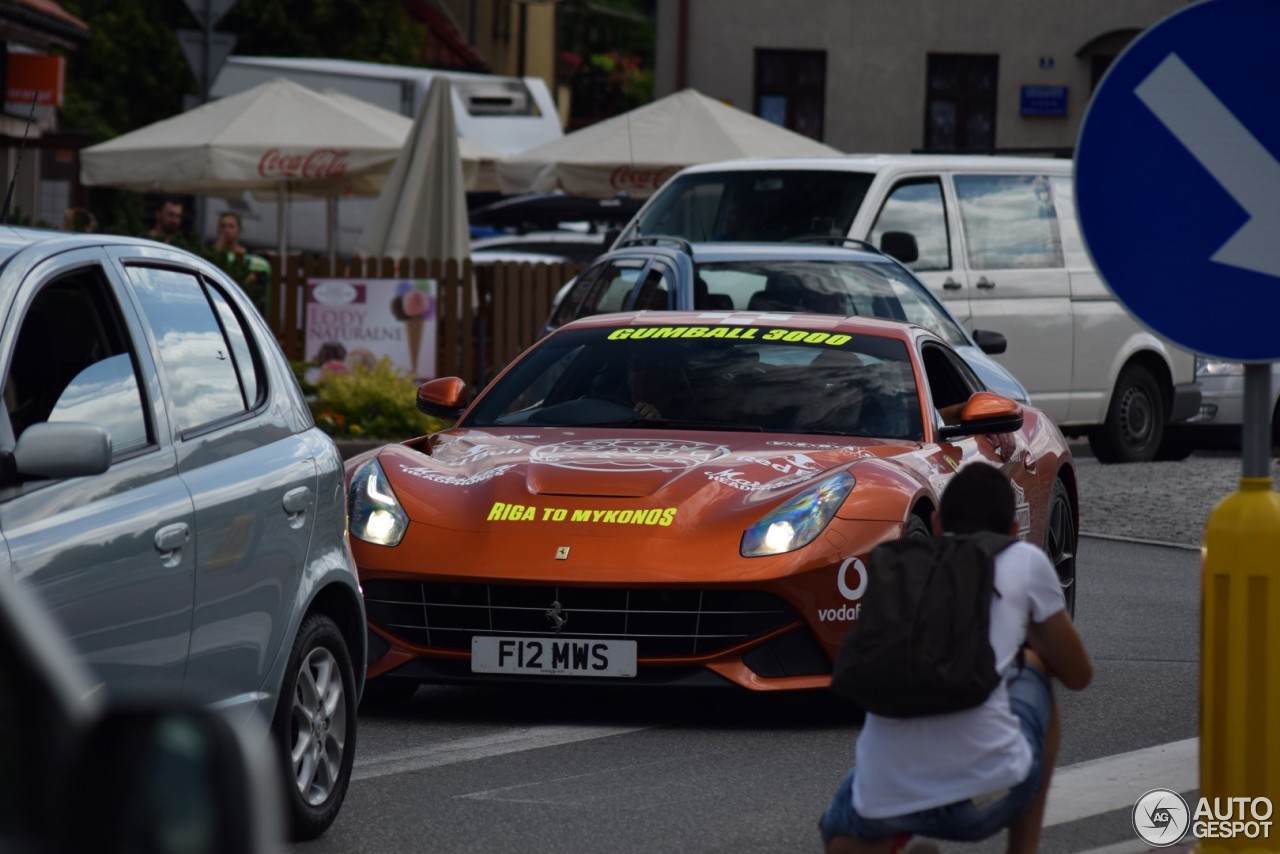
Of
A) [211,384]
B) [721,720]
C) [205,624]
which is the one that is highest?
[211,384]

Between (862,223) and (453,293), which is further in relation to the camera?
(453,293)

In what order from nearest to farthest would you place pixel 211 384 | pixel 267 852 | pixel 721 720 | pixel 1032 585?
1. pixel 267 852
2. pixel 1032 585
3. pixel 211 384
4. pixel 721 720

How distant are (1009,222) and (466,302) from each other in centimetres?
524

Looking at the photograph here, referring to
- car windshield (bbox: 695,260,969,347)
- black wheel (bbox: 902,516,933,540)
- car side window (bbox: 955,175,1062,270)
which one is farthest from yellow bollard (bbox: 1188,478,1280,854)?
car side window (bbox: 955,175,1062,270)

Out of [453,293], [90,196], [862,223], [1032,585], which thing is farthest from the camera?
[90,196]

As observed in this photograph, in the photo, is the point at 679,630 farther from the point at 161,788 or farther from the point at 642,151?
the point at 642,151

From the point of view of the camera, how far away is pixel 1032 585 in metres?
4.65

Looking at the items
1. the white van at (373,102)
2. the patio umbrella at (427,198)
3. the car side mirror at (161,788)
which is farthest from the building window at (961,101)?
the car side mirror at (161,788)

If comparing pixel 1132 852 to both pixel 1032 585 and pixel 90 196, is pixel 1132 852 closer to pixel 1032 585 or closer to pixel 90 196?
pixel 1032 585

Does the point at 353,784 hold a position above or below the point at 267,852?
below

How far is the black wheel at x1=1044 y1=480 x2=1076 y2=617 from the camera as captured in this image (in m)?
10.1

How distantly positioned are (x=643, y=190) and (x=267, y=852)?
22.3 metres

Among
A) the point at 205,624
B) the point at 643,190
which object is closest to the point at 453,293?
the point at 643,190

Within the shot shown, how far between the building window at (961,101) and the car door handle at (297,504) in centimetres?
3624
